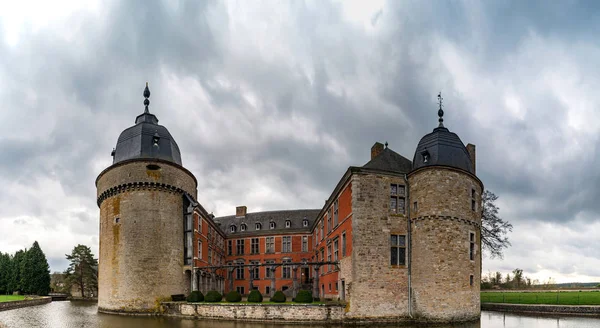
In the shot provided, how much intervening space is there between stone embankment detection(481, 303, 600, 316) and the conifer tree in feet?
179

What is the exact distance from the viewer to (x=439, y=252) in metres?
24.2

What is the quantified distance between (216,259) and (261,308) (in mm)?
23242

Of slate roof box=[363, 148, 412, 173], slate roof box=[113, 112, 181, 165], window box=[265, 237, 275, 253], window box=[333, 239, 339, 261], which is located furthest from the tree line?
slate roof box=[363, 148, 412, 173]

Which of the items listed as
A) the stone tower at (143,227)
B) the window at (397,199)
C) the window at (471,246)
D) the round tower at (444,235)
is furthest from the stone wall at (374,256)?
the stone tower at (143,227)

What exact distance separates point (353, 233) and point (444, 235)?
5.21 meters

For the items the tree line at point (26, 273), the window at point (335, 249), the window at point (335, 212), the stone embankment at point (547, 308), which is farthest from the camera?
the tree line at point (26, 273)

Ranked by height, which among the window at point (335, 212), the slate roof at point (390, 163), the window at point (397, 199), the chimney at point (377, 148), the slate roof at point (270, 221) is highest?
the chimney at point (377, 148)

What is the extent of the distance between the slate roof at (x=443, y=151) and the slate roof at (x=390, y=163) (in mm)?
903

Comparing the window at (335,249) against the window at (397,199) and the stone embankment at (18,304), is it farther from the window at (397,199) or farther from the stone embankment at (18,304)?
the stone embankment at (18,304)

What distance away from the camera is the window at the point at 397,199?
26016mm

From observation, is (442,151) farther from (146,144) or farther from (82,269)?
(82,269)

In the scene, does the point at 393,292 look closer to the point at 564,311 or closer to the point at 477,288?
the point at 477,288

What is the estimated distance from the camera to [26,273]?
58750 mm

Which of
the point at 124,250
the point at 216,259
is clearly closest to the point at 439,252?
the point at 124,250
